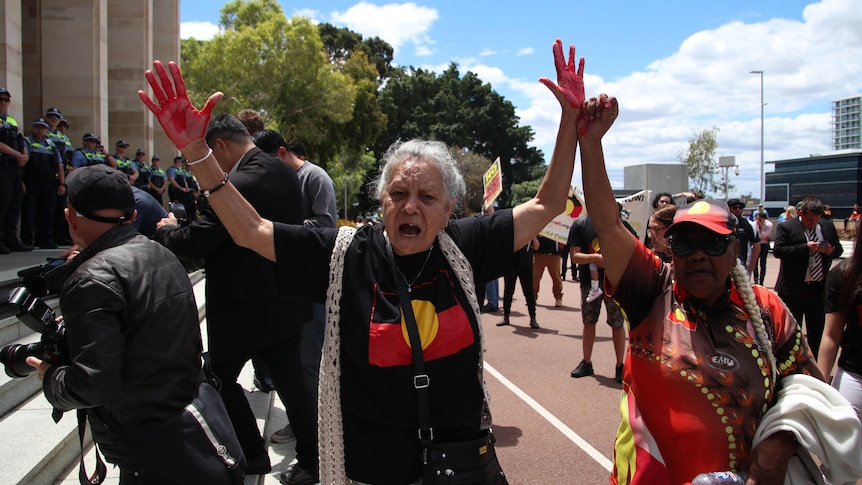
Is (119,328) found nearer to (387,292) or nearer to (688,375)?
(387,292)

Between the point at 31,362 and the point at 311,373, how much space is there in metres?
1.65

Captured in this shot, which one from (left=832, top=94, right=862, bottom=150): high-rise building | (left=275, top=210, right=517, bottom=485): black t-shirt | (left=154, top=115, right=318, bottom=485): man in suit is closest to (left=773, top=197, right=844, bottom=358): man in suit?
(left=154, top=115, right=318, bottom=485): man in suit

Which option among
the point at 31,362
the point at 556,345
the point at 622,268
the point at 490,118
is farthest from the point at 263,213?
the point at 490,118

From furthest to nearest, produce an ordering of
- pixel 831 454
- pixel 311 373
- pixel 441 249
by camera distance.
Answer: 1. pixel 311 373
2. pixel 441 249
3. pixel 831 454

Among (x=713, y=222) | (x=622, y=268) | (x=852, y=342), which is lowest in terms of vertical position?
(x=852, y=342)

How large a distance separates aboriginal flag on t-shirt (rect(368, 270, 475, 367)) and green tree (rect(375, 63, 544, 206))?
5051cm

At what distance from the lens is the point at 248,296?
11.3 ft

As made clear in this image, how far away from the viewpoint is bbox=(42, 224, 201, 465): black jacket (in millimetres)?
2137

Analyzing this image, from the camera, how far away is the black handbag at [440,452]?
194 centimetres

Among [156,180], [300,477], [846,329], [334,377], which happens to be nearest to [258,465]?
[300,477]

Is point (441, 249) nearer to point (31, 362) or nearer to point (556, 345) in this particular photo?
point (31, 362)

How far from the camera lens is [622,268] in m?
2.27

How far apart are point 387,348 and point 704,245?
1237mm

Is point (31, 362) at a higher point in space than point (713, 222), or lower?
lower
